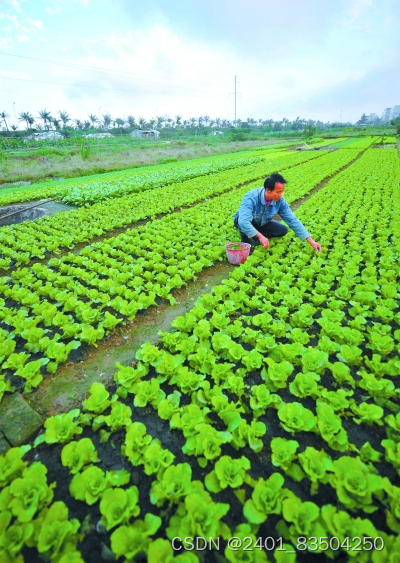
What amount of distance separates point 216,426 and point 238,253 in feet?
13.2

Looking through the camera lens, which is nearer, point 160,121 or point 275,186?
point 275,186

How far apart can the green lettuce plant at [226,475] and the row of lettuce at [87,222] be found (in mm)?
6612

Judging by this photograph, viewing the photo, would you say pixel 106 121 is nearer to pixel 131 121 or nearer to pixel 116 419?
pixel 131 121

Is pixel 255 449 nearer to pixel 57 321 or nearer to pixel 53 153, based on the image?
pixel 57 321

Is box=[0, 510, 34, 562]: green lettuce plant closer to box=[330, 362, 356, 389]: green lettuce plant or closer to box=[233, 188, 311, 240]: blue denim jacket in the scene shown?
box=[330, 362, 356, 389]: green lettuce plant

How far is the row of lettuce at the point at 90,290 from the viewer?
12.1 ft

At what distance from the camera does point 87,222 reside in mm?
9453

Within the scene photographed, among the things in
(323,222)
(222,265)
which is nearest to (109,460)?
(222,265)

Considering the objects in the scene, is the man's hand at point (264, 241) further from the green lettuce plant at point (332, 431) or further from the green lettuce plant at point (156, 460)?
the green lettuce plant at point (156, 460)

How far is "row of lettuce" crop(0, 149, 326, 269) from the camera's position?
24.2 ft

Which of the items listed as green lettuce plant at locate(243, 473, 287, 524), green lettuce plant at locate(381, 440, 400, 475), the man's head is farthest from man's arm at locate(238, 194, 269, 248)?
green lettuce plant at locate(243, 473, 287, 524)

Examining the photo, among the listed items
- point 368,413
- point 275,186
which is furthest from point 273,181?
point 368,413

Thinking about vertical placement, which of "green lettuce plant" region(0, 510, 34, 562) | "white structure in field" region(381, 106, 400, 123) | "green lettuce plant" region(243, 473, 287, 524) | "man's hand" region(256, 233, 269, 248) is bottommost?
"green lettuce plant" region(243, 473, 287, 524)

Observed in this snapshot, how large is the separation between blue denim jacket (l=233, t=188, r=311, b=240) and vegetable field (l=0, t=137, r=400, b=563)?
0.57m
